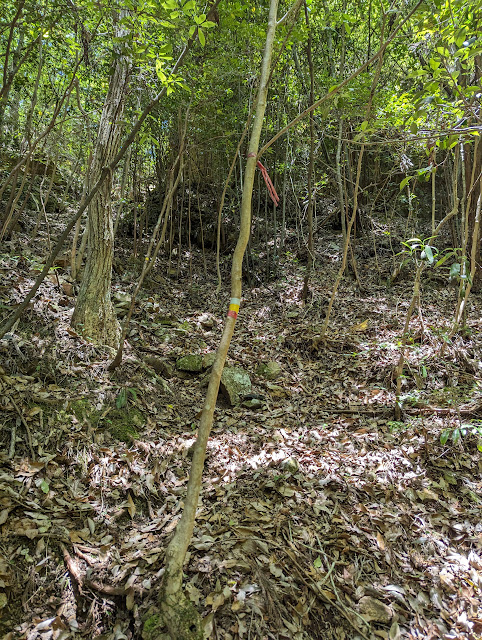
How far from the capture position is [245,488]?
9.93 feet

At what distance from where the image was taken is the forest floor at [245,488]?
2.11m

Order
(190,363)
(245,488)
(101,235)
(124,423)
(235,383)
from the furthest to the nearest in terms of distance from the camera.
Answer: (190,363) → (235,383) → (101,235) → (124,423) → (245,488)

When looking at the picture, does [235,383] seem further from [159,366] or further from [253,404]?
[159,366]

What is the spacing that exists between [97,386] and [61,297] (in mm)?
1678

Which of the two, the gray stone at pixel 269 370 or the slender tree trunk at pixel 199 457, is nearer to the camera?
the slender tree trunk at pixel 199 457

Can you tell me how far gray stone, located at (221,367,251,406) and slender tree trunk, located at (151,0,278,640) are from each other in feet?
8.42

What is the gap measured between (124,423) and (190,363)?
5.12 feet

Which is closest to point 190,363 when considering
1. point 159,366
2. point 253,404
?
point 159,366

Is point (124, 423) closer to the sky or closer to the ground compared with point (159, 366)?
closer to the ground

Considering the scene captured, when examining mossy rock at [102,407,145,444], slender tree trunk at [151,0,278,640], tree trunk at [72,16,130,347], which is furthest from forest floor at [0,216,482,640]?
tree trunk at [72,16,130,347]

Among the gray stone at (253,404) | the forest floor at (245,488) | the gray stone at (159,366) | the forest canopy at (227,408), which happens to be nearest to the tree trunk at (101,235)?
the forest canopy at (227,408)

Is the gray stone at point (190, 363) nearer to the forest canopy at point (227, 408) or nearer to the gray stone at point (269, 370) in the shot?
the forest canopy at point (227, 408)

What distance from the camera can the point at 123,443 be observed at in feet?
10.8

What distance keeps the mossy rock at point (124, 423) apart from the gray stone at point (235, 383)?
1167 millimetres
